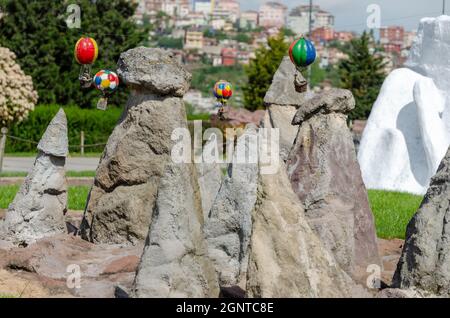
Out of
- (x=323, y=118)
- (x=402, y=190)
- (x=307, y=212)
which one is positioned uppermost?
(x=323, y=118)

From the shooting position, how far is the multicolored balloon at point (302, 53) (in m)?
12.9

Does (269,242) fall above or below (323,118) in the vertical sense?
below

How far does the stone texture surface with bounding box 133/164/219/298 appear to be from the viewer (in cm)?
641

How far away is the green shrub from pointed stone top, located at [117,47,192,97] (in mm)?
19070

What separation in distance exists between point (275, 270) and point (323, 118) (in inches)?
113

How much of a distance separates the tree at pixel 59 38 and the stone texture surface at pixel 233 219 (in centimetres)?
2384

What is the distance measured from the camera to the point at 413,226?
7.36 meters

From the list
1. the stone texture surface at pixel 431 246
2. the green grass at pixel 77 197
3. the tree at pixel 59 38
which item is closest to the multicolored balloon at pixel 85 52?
the green grass at pixel 77 197

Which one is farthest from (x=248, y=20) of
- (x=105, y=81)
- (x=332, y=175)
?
(x=332, y=175)

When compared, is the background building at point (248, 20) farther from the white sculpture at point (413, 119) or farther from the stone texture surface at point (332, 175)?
the stone texture surface at point (332, 175)

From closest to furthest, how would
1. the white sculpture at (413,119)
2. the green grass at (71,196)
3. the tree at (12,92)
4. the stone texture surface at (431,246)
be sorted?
the stone texture surface at (431,246)
the green grass at (71,196)
the white sculpture at (413,119)
the tree at (12,92)

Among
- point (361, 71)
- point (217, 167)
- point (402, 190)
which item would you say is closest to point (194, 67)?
point (361, 71)

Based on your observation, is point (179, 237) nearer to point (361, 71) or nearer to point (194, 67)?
point (361, 71)

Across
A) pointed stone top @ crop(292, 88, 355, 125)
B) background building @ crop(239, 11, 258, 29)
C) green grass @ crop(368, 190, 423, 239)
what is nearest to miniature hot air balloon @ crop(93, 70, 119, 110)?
green grass @ crop(368, 190, 423, 239)
